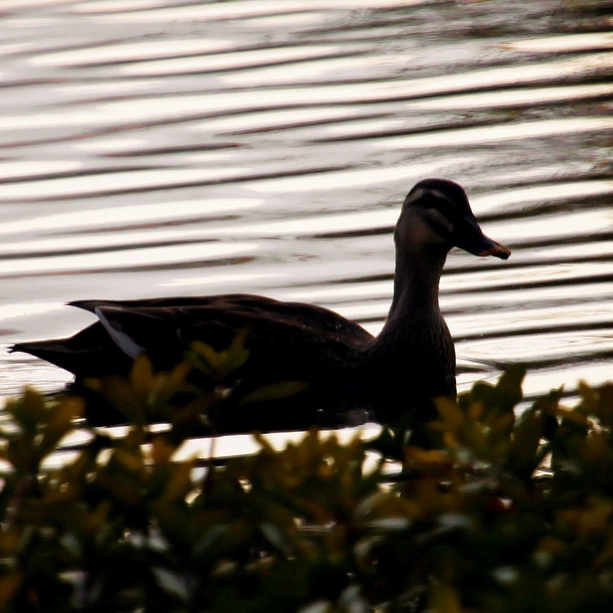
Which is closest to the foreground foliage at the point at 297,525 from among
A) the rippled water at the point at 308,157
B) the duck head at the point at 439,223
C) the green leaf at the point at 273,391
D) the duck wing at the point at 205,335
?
the green leaf at the point at 273,391

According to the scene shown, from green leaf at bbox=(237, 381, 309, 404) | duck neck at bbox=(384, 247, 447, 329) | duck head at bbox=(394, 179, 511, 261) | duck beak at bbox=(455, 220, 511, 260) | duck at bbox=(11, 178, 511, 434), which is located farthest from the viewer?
duck neck at bbox=(384, 247, 447, 329)

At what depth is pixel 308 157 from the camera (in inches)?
469

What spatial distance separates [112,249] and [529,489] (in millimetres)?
7145

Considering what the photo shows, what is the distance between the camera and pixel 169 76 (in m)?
14.2

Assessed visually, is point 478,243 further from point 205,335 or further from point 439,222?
point 205,335

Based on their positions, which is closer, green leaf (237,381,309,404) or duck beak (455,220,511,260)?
green leaf (237,381,309,404)

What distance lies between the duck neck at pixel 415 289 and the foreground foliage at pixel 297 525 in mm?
5039

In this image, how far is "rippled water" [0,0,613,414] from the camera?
923cm

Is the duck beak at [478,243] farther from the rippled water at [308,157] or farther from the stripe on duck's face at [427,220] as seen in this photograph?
the rippled water at [308,157]

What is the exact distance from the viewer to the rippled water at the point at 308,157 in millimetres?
9227

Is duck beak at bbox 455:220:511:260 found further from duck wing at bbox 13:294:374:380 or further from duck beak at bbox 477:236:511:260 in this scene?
duck wing at bbox 13:294:374:380

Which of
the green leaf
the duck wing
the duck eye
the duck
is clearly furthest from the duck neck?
the green leaf

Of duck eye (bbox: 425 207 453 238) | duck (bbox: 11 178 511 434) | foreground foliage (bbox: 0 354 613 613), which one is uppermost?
duck eye (bbox: 425 207 453 238)

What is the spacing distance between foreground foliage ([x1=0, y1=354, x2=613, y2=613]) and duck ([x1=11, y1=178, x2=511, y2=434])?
4476 millimetres
